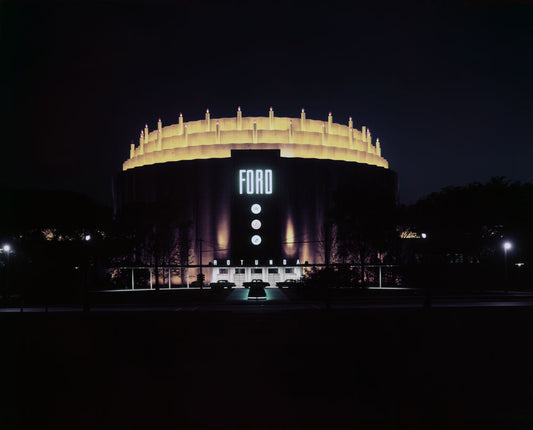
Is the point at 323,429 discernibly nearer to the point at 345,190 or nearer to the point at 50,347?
the point at 50,347

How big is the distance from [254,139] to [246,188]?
12712 mm

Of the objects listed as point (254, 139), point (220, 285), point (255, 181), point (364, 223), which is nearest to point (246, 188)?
point (255, 181)

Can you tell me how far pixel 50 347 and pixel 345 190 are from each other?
181 feet

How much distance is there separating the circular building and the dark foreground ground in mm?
50332

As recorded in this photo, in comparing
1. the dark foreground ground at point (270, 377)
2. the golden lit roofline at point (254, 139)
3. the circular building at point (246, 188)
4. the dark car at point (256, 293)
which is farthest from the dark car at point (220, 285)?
the dark foreground ground at point (270, 377)

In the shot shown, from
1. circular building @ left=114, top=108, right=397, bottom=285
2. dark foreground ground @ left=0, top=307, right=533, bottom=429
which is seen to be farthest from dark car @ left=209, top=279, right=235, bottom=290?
dark foreground ground @ left=0, top=307, right=533, bottom=429

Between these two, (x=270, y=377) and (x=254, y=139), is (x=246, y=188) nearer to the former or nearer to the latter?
(x=254, y=139)

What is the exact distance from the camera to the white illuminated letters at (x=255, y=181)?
7450 cm

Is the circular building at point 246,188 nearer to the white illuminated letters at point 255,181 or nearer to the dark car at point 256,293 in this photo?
the white illuminated letters at point 255,181

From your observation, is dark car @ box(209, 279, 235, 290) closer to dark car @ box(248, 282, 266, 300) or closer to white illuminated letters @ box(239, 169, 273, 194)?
white illuminated letters @ box(239, 169, 273, 194)

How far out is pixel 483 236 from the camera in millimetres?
62312

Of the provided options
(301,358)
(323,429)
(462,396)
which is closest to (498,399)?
(462,396)

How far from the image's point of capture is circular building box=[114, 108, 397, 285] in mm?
74375

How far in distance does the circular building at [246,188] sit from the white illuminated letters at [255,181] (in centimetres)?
14
